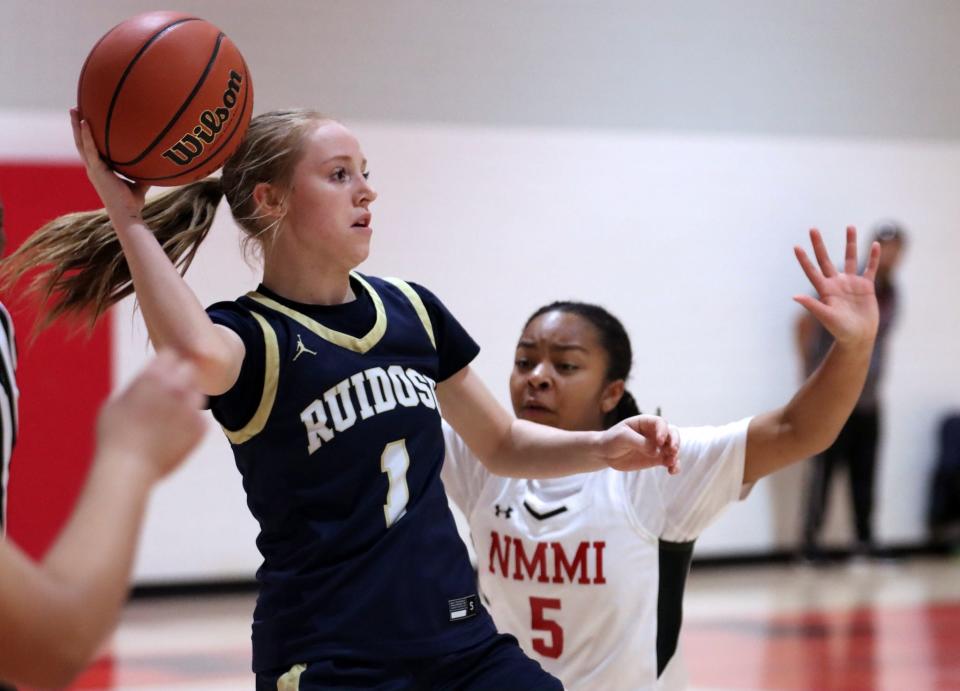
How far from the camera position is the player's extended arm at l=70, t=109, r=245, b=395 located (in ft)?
7.02

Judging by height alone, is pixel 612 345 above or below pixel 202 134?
below

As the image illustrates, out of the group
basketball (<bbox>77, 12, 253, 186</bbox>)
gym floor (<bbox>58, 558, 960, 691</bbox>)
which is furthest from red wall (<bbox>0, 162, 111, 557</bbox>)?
basketball (<bbox>77, 12, 253, 186</bbox>)

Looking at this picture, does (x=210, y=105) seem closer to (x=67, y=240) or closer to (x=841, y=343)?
(x=67, y=240)

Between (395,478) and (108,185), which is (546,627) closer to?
(395,478)

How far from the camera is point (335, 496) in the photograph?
7.75 ft

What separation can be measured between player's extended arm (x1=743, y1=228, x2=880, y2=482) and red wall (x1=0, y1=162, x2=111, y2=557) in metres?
4.76

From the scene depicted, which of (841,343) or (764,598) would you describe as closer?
(841,343)

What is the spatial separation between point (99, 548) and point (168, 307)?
0.83 meters

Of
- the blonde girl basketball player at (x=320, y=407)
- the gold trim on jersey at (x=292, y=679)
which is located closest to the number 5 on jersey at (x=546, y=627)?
the blonde girl basketball player at (x=320, y=407)

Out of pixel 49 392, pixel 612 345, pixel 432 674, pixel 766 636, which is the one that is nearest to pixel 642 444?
pixel 432 674

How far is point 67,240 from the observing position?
104 inches

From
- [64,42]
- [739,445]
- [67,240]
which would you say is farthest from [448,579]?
[64,42]

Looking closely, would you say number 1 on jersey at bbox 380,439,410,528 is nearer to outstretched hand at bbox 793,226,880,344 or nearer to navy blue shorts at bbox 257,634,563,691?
navy blue shorts at bbox 257,634,563,691

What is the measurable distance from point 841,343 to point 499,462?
77cm
